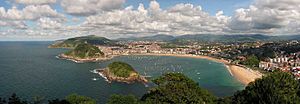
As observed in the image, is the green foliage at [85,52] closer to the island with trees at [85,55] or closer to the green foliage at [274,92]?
the island with trees at [85,55]

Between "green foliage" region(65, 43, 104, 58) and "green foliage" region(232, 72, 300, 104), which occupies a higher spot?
"green foliage" region(232, 72, 300, 104)

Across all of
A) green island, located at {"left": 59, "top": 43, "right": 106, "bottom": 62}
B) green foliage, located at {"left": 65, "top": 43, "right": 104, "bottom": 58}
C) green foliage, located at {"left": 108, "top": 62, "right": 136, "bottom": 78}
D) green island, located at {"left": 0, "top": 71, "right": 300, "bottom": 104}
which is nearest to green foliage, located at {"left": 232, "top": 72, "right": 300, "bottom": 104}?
green island, located at {"left": 0, "top": 71, "right": 300, "bottom": 104}

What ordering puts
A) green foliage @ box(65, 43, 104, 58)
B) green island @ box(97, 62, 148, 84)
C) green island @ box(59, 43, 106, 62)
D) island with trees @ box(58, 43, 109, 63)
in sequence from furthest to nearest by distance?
green foliage @ box(65, 43, 104, 58), green island @ box(59, 43, 106, 62), island with trees @ box(58, 43, 109, 63), green island @ box(97, 62, 148, 84)

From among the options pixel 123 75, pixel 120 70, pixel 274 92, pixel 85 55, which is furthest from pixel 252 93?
pixel 85 55

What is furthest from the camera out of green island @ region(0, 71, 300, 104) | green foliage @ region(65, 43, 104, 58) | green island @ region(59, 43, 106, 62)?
green foliage @ region(65, 43, 104, 58)

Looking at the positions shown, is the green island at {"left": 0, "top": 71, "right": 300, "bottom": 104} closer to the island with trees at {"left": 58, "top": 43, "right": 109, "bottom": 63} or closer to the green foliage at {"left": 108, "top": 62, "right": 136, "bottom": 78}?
the green foliage at {"left": 108, "top": 62, "right": 136, "bottom": 78}

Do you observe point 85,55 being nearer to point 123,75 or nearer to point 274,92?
point 123,75

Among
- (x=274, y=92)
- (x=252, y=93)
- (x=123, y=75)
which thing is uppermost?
(x=274, y=92)

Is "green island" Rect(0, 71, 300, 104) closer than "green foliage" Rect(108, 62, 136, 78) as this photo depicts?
Yes
